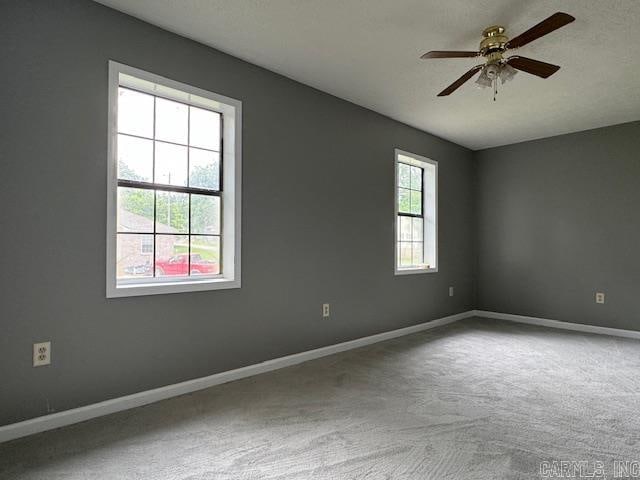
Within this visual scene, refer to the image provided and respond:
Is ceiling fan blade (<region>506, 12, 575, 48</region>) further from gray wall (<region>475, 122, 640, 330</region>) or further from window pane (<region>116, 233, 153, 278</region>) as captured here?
gray wall (<region>475, 122, 640, 330</region>)

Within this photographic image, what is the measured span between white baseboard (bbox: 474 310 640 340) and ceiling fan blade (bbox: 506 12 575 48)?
393cm

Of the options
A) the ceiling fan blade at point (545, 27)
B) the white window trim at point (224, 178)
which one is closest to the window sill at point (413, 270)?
the white window trim at point (224, 178)

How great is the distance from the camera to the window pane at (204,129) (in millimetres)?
3012

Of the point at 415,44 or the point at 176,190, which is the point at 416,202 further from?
the point at 176,190

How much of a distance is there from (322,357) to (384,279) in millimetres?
1246

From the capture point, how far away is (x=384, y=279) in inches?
176

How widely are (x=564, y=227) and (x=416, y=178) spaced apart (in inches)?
79.3

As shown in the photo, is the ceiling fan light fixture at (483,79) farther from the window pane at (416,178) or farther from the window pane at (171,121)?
the window pane at (416,178)

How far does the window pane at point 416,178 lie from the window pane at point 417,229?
17.0 inches

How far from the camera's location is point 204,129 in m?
3.08

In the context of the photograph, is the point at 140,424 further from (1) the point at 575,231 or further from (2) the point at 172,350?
(1) the point at 575,231

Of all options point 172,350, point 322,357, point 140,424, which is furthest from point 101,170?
point 322,357

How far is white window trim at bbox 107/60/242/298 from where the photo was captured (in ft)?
8.08

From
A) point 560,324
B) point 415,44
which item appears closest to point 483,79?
point 415,44
